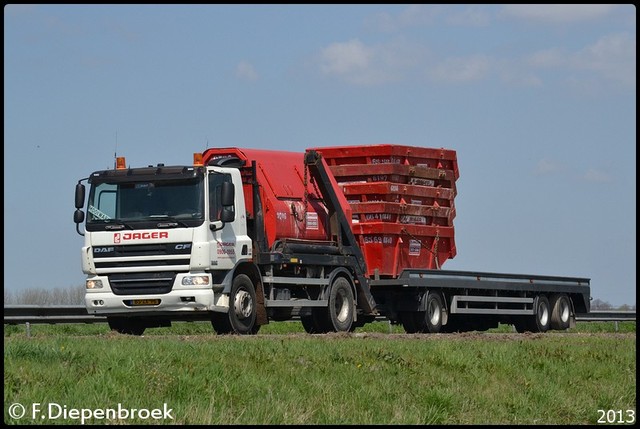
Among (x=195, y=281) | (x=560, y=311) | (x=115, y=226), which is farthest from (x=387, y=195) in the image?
(x=560, y=311)

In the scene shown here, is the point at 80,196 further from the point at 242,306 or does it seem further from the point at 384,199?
the point at 384,199

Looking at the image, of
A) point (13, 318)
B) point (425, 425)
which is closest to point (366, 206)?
point (13, 318)

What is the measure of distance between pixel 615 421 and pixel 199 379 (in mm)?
4246

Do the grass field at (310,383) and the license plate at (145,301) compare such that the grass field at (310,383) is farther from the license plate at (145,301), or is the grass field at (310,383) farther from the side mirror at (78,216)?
the side mirror at (78,216)

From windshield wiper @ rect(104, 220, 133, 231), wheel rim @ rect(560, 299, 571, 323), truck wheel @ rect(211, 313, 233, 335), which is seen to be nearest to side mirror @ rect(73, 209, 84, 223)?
windshield wiper @ rect(104, 220, 133, 231)

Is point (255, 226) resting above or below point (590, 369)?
above

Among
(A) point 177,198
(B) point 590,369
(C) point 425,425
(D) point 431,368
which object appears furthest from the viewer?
(A) point 177,198

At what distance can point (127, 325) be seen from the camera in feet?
71.8

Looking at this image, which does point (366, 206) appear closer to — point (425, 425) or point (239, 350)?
point (239, 350)

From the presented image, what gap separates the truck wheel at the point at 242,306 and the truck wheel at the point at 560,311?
10669 mm

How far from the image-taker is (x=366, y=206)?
992 inches

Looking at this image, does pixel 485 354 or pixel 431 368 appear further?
pixel 485 354

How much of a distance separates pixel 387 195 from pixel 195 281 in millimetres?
6374

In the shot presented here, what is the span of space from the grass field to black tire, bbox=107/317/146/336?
5.13 m
